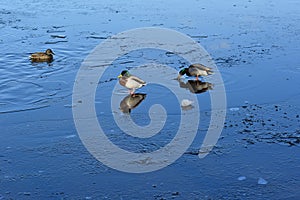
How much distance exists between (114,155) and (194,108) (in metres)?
1.97

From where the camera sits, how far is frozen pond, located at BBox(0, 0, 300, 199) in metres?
4.83

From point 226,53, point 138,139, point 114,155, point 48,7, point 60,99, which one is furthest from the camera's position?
point 48,7

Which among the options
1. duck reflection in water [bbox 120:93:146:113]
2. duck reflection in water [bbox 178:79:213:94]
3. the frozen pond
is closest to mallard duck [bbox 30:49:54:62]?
the frozen pond

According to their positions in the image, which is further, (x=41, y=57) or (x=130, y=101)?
(x=41, y=57)

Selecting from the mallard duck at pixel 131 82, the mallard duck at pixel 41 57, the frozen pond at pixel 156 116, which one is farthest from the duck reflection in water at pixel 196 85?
the mallard duck at pixel 41 57

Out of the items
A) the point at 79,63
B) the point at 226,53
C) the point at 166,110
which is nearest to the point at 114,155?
the point at 166,110

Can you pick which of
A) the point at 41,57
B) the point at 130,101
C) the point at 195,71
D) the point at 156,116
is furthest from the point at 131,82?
the point at 41,57

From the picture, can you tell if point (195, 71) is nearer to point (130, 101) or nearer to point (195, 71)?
point (195, 71)

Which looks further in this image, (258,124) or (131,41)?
(131,41)

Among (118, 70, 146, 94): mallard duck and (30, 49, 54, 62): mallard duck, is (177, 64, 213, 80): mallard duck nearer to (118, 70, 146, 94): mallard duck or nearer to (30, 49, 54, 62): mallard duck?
(118, 70, 146, 94): mallard duck

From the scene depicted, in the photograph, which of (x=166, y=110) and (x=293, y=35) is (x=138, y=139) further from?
(x=293, y=35)

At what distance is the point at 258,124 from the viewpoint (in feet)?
21.0

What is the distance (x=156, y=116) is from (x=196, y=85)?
187 cm

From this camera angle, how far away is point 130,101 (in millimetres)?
7469
